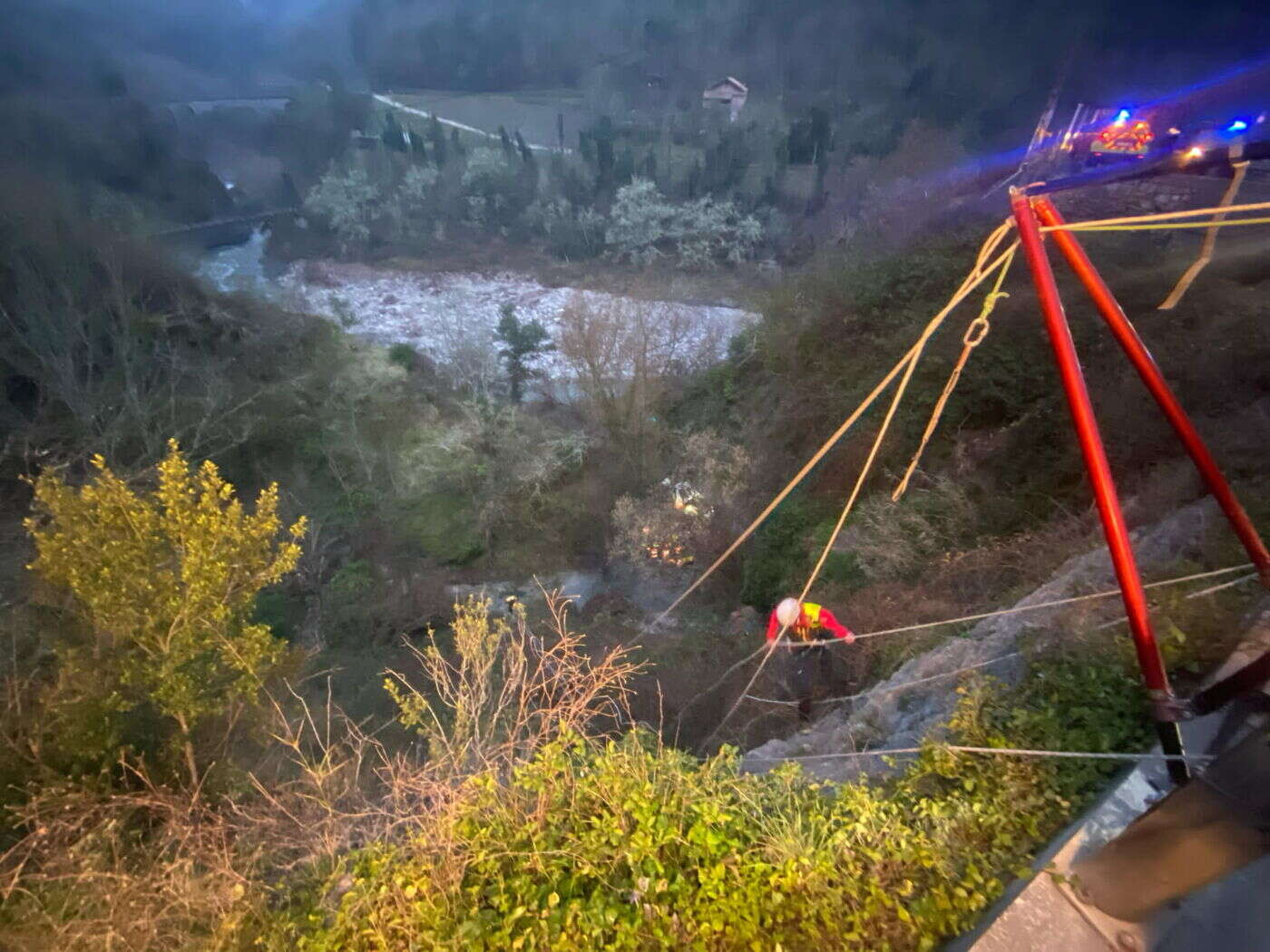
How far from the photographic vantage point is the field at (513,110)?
36906 millimetres

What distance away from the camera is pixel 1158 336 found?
26.2 ft

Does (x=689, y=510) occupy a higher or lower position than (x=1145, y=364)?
lower

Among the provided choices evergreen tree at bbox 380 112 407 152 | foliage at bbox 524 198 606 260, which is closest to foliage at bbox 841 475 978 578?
foliage at bbox 524 198 606 260

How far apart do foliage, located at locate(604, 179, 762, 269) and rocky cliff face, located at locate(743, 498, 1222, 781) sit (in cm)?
2568

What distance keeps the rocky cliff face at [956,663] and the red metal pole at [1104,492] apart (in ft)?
4.83

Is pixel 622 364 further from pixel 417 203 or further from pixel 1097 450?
pixel 417 203

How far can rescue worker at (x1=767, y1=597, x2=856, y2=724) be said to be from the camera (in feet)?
19.7

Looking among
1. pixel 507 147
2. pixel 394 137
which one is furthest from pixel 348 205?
pixel 507 147

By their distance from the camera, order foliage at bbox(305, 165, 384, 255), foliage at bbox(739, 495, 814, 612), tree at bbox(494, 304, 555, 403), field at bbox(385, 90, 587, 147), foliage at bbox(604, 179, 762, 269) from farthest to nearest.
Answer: field at bbox(385, 90, 587, 147)
foliage at bbox(305, 165, 384, 255)
foliage at bbox(604, 179, 762, 269)
tree at bbox(494, 304, 555, 403)
foliage at bbox(739, 495, 814, 612)

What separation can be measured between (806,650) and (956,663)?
2.08 metres

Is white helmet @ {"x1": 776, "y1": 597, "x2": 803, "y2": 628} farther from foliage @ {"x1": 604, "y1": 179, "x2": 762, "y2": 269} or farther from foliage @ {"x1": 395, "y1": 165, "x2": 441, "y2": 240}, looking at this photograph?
foliage @ {"x1": 395, "y1": 165, "x2": 441, "y2": 240}

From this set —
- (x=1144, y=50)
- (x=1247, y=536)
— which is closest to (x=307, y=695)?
(x=1247, y=536)

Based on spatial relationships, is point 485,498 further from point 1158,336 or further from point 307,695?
point 1158,336

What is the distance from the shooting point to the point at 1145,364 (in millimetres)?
2785
